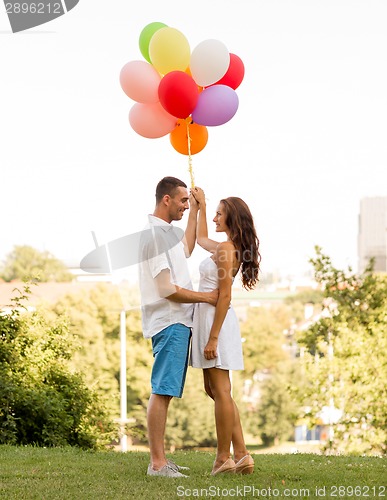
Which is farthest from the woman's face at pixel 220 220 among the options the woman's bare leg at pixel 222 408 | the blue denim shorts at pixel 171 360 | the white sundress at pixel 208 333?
the woman's bare leg at pixel 222 408

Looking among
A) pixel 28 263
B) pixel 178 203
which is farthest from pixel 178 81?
pixel 28 263

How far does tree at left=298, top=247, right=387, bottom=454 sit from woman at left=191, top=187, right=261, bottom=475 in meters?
10.1

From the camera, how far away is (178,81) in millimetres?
5840

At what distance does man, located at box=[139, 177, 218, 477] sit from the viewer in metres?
5.10

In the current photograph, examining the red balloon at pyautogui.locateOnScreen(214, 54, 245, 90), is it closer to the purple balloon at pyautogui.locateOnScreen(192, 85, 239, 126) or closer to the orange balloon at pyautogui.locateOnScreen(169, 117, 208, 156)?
the purple balloon at pyautogui.locateOnScreen(192, 85, 239, 126)

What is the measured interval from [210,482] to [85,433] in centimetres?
430

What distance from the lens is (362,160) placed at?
50.7 metres

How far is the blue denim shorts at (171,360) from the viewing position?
5.10 m

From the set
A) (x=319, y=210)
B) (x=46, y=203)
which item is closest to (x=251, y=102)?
(x=319, y=210)

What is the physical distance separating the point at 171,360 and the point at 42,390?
13.1 feet

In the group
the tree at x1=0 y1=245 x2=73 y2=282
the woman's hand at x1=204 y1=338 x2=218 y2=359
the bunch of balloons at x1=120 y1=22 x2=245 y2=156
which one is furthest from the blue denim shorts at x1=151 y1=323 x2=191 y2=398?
the tree at x1=0 y1=245 x2=73 y2=282

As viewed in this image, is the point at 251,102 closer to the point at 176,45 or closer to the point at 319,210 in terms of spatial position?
the point at 319,210

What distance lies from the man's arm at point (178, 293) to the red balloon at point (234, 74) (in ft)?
5.92

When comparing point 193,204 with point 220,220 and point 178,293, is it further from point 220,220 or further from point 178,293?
point 178,293
